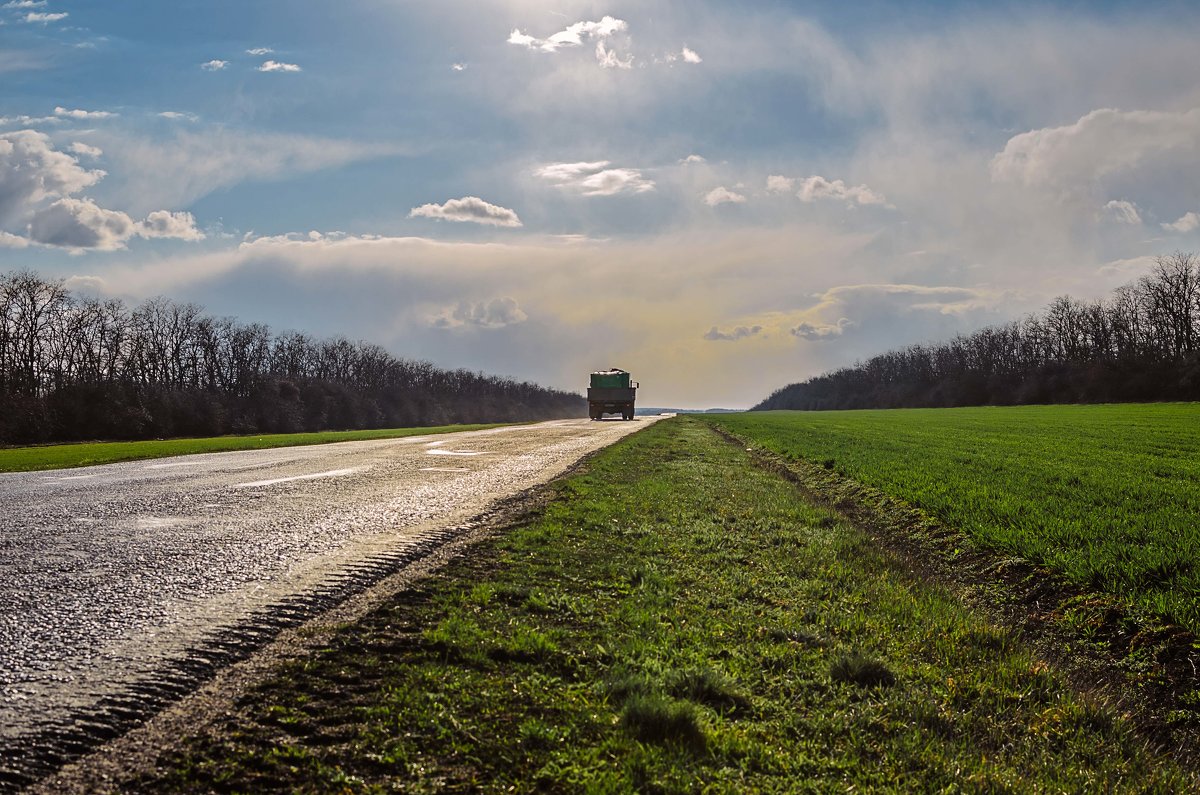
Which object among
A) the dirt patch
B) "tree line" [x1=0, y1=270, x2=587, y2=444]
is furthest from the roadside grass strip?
"tree line" [x1=0, y1=270, x2=587, y2=444]

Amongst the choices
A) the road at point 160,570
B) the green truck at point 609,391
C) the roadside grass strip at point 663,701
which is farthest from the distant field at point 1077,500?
the green truck at point 609,391

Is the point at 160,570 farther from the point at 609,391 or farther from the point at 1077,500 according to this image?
the point at 609,391

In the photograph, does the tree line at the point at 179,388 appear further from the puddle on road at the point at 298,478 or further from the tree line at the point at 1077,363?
the tree line at the point at 1077,363

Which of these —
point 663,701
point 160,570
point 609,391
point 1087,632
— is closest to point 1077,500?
point 1087,632

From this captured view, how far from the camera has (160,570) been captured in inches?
247

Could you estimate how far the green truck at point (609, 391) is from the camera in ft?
203

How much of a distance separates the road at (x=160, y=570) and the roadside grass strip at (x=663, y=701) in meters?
0.64

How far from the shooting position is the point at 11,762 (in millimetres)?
3000

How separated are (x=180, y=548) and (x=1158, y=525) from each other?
10943 millimetres

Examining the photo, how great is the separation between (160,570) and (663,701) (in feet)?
15.9

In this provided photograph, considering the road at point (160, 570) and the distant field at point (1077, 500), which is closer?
the road at point (160, 570)

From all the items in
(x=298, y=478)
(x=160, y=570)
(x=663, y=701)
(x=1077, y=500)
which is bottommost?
(x=1077, y=500)

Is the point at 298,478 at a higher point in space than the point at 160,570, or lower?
higher

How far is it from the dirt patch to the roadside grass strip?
1.23ft
